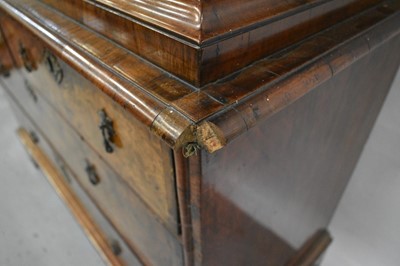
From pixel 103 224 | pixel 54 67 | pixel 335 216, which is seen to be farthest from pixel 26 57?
pixel 335 216

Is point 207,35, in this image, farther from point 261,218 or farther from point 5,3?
point 5,3

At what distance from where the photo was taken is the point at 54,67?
1.93 feet

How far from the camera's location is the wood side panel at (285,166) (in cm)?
40

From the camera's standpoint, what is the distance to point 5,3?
23.5 inches

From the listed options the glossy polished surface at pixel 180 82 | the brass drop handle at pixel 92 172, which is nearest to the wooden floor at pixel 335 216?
the glossy polished surface at pixel 180 82

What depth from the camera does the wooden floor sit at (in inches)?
29.5

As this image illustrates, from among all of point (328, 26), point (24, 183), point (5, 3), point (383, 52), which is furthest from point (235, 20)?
point (24, 183)

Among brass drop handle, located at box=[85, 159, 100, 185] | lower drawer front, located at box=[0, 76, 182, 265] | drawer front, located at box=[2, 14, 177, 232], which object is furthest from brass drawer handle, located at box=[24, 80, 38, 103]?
brass drop handle, located at box=[85, 159, 100, 185]

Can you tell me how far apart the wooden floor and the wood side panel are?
57 mm

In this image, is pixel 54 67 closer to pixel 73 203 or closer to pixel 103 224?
pixel 103 224

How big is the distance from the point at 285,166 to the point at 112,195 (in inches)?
15.4

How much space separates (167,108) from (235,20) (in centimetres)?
11

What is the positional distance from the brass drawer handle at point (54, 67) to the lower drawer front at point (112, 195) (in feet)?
0.51

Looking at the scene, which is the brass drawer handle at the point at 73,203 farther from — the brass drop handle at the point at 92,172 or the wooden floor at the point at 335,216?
the brass drop handle at the point at 92,172
